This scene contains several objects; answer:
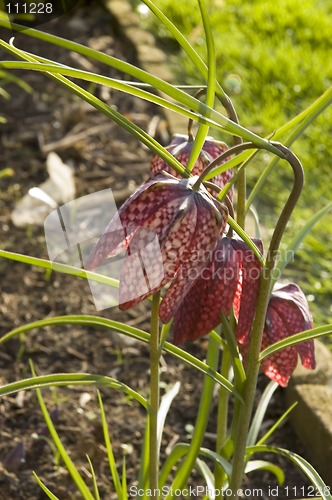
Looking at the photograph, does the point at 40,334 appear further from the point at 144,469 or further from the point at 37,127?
the point at 37,127

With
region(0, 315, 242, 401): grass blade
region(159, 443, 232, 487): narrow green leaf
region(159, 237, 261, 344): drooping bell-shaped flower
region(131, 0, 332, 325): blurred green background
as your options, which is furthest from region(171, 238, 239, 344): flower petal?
region(131, 0, 332, 325): blurred green background

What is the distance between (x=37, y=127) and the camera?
2752mm

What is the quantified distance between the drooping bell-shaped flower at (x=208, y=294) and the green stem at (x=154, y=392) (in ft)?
0.08

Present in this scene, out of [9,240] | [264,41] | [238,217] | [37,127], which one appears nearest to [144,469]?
[238,217]

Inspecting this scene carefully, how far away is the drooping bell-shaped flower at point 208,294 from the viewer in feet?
2.96

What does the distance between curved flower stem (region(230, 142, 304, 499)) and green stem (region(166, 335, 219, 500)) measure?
7 centimetres

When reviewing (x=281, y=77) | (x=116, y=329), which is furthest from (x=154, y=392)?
(x=281, y=77)

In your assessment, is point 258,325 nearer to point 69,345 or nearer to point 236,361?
point 236,361

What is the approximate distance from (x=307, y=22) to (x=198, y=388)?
6.60ft

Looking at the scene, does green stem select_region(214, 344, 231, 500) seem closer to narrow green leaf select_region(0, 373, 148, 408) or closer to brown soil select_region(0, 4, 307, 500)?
narrow green leaf select_region(0, 373, 148, 408)

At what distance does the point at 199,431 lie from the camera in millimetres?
1155

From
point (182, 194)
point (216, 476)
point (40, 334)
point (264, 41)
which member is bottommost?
point (216, 476)

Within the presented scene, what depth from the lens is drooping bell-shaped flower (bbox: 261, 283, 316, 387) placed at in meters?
1.08

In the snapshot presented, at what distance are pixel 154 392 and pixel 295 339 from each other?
0.56 ft
